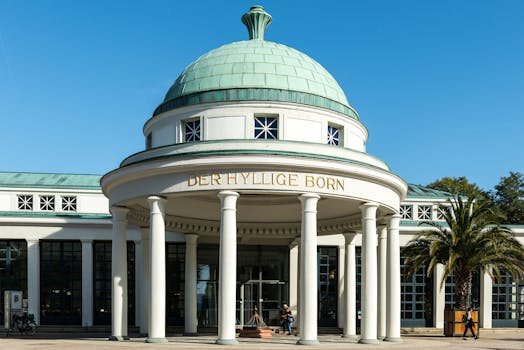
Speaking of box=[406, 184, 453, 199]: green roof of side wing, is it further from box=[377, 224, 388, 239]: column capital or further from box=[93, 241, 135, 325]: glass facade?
box=[93, 241, 135, 325]: glass facade

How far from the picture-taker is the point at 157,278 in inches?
1267

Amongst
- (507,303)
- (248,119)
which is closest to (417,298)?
(507,303)

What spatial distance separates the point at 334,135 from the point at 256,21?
9.30 meters

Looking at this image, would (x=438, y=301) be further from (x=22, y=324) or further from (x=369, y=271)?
(x=22, y=324)

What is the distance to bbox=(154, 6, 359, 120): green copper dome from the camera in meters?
36.1

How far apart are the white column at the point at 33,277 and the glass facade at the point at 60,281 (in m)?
0.63

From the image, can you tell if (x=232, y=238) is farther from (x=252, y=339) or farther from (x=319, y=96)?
(x=319, y=96)

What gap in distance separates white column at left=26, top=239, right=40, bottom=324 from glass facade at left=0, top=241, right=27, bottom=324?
752 mm

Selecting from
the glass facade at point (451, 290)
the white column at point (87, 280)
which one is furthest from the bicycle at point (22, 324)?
the glass facade at point (451, 290)

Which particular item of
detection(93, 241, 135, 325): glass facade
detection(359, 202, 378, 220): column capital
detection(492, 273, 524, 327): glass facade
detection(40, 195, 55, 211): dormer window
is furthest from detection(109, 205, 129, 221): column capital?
detection(492, 273, 524, 327): glass facade

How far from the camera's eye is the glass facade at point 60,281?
5241 cm

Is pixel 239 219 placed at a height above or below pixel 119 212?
below

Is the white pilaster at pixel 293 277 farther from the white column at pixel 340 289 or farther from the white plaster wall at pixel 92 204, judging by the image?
the white plaster wall at pixel 92 204

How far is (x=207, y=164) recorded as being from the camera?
102 ft
